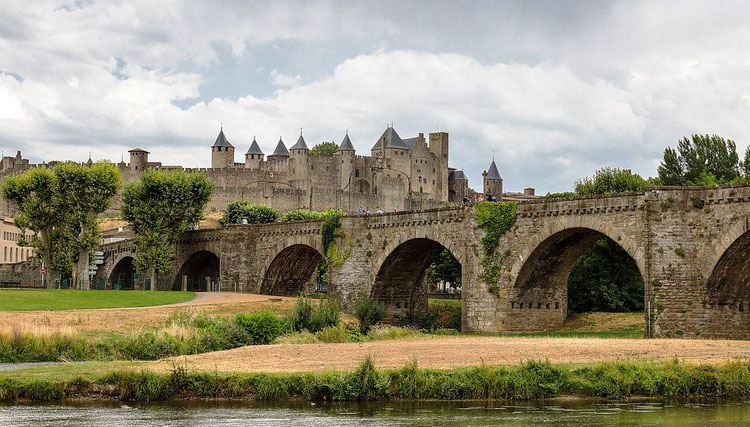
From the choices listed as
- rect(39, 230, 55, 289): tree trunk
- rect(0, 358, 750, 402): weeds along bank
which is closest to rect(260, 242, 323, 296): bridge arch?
rect(39, 230, 55, 289): tree trunk

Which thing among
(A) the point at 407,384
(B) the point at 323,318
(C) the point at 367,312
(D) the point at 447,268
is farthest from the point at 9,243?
(A) the point at 407,384

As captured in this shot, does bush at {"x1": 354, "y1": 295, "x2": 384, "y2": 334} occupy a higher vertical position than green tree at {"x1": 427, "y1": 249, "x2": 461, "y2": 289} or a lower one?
lower

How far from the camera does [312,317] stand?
43.6 meters

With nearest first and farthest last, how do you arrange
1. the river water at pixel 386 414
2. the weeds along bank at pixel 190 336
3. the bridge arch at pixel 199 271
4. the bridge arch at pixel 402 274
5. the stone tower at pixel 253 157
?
the river water at pixel 386 414 → the weeds along bank at pixel 190 336 → the bridge arch at pixel 402 274 → the bridge arch at pixel 199 271 → the stone tower at pixel 253 157

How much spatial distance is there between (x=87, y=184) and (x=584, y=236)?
35.6 metres

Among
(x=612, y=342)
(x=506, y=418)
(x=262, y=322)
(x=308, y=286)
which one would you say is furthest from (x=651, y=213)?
(x=308, y=286)

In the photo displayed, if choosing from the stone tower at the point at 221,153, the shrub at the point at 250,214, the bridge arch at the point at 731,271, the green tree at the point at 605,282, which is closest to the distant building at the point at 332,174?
the stone tower at the point at 221,153

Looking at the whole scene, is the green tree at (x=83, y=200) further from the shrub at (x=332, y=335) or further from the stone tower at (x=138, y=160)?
the stone tower at (x=138, y=160)

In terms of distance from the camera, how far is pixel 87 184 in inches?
2682

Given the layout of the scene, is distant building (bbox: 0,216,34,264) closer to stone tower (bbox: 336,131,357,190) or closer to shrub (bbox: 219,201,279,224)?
shrub (bbox: 219,201,279,224)

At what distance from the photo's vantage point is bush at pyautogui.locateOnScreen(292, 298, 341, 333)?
4328cm

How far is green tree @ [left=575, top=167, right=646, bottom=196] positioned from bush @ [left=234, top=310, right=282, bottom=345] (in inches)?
1180

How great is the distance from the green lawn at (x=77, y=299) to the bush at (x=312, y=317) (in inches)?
444

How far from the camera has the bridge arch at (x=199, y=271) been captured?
2913 inches
